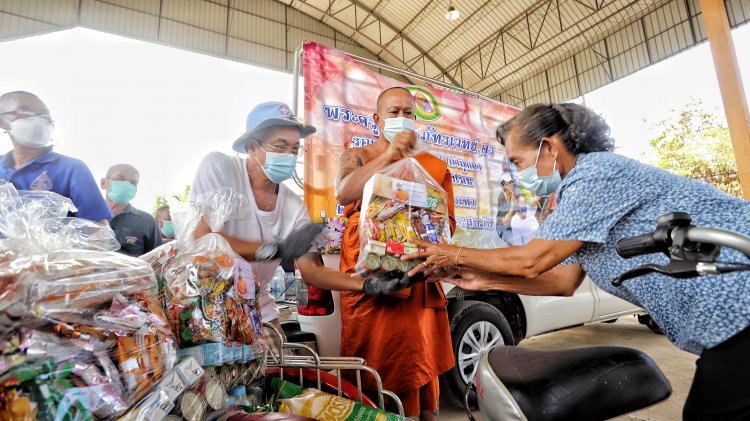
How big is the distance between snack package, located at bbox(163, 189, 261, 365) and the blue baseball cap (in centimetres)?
78

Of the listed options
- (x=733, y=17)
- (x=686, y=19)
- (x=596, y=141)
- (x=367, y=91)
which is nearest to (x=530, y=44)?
(x=686, y=19)

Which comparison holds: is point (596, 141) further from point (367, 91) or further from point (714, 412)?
point (367, 91)

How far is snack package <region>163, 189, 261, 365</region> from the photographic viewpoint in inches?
34.2

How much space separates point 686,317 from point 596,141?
0.73 metres

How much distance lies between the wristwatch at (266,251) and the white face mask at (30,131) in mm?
1376

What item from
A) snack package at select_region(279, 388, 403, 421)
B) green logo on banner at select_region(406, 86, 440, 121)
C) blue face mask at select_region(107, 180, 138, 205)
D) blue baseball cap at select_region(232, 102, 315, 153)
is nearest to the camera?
snack package at select_region(279, 388, 403, 421)

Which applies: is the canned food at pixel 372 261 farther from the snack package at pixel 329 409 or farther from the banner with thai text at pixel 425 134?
the banner with thai text at pixel 425 134

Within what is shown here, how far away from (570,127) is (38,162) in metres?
2.50

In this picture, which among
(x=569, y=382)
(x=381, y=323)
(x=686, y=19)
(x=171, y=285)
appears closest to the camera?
(x=171, y=285)

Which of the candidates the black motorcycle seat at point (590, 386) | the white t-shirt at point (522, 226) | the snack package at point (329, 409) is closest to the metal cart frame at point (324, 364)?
the snack package at point (329, 409)

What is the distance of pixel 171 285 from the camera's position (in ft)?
2.96

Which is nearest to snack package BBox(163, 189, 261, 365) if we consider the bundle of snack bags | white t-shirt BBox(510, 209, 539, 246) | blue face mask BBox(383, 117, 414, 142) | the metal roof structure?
the bundle of snack bags

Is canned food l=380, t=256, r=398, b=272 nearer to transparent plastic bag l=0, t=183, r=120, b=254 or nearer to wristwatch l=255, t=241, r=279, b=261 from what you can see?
wristwatch l=255, t=241, r=279, b=261

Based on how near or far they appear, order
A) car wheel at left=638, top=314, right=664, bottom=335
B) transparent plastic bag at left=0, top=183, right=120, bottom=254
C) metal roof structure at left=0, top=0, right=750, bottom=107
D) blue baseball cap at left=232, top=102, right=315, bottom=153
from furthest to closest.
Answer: metal roof structure at left=0, top=0, right=750, bottom=107 → car wheel at left=638, top=314, right=664, bottom=335 → blue baseball cap at left=232, top=102, right=315, bottom=153 → transparent plastic bag at left=0, top=183, right=120, bottom=254
